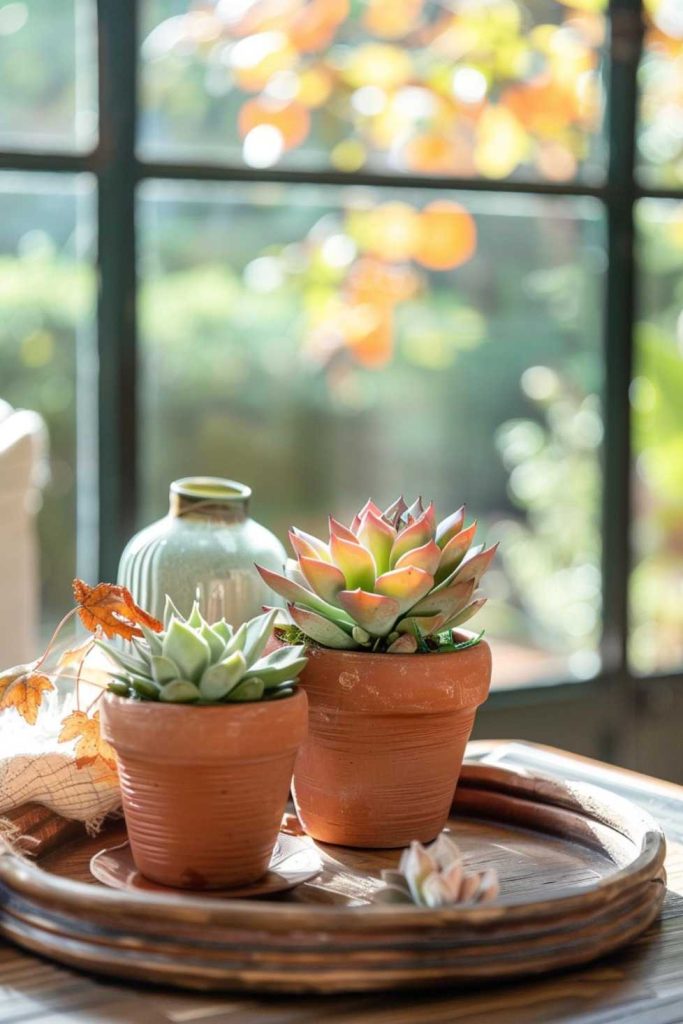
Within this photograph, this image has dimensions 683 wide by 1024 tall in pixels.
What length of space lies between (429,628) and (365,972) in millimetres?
280

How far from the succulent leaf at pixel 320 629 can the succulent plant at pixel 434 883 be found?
0.64ft

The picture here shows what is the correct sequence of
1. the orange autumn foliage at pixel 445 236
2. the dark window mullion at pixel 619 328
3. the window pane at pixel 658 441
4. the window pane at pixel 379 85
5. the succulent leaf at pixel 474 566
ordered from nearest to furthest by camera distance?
1. the succulent leaf at pixel 474 566
2. the window pane at pixel 379 85
3. the orange autumn foliage at pixel 445 236
4. the dark window mullion at pixel 619 328
5. the window pane at pixel 658 441

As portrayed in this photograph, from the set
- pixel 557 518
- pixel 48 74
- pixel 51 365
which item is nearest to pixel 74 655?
pixel 51 365

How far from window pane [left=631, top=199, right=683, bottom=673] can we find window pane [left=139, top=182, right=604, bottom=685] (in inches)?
4.5

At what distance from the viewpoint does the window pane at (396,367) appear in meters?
2.55

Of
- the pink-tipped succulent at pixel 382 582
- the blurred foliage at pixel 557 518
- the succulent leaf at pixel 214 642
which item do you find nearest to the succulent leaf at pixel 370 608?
the pink-tipped succulent at pixel 382 582

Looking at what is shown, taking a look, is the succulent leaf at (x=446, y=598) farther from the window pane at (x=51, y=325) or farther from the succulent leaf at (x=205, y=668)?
the window pane at (x=51, y=325)

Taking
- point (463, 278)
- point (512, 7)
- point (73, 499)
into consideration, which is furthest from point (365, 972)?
point (512, 7)

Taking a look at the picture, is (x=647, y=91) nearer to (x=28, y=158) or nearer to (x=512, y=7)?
(x=512, y=7)

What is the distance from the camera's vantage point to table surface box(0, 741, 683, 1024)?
0.82m

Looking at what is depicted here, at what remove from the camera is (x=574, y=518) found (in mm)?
2992

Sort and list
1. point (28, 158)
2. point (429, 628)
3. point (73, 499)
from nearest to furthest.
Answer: point (429, 628) → point (28, 158) → point (73, 499)

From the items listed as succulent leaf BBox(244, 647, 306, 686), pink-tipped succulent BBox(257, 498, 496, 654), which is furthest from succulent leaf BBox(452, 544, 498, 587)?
succulent leaf BBox(244, 647, 306, 686)

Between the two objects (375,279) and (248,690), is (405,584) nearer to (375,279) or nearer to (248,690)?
(248,690)
